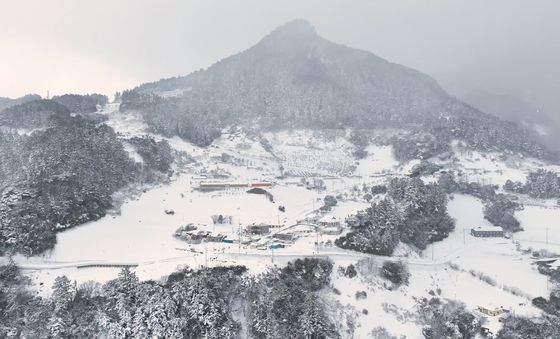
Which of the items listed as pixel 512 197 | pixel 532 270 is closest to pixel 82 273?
pixel 532 270

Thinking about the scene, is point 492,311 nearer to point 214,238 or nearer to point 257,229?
point 257,229

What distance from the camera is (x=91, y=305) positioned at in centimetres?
6338

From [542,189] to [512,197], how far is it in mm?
8490

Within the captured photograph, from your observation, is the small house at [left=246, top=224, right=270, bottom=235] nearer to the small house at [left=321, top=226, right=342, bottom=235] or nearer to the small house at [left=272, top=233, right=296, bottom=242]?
the small house at [left=272, top=233, right=296, bottom=242]

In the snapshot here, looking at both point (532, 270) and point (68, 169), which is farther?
point (68, 169)

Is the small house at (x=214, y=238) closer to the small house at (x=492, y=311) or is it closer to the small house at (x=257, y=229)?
the small house at (x=257, y=229)

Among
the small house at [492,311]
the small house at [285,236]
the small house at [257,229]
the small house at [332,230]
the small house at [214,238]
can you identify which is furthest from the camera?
the small house at [257,229]

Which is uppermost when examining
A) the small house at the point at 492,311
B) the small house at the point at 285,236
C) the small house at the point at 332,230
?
the small house at the point at 332,230

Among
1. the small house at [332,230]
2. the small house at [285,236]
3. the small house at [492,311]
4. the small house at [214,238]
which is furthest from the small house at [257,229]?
the small house at [492,311]

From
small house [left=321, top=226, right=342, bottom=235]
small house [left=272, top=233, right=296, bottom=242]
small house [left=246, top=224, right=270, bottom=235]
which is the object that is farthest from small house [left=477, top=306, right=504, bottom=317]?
small house [left=246, top=224, right=270, bottom=235]

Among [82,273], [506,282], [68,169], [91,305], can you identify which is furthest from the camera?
[68,169]

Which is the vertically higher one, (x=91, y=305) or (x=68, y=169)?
(x=68, y=169)

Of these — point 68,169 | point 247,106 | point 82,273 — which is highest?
point 247,106

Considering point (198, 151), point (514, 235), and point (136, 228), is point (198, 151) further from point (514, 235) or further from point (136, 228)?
point (514, 235)
